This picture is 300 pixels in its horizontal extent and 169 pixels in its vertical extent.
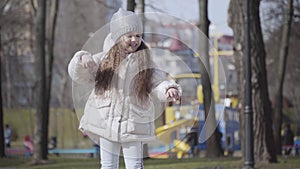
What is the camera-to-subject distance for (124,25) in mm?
7242

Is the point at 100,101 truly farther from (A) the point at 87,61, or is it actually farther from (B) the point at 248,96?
(B) the point at 248,96

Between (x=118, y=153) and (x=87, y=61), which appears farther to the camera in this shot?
(x=118, y=153)

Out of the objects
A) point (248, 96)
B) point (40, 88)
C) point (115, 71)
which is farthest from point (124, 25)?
point (40, 88)

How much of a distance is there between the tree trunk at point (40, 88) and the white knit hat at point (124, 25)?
48.4 ft

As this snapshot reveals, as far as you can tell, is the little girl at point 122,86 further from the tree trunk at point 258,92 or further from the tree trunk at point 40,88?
the tree trunk at point 40,88

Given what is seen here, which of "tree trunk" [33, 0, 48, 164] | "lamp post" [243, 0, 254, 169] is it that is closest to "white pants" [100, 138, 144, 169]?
"lamp post" [243, 0, 254, 169]

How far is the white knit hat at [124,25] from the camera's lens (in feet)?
23.7

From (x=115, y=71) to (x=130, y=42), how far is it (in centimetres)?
30

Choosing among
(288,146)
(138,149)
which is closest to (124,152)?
(138,149)

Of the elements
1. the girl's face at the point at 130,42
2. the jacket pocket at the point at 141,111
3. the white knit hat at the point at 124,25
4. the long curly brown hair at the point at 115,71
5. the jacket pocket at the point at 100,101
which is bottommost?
the jacket pocket at the point at 141,111

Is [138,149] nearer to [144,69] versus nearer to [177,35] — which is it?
[144,69]

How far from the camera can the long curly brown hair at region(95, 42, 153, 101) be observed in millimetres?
7176

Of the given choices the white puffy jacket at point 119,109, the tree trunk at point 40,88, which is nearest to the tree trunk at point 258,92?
the tree trunk at point 40,88

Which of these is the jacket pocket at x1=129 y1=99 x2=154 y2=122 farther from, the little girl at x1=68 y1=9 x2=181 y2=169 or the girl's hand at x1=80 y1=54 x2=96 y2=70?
the girl's hand at x1=80 y1=54 x2=96 y2=70
